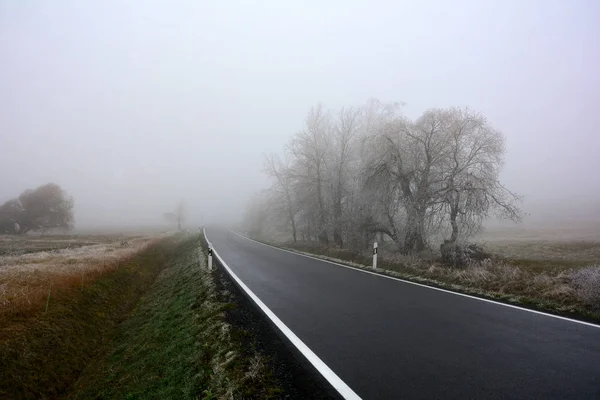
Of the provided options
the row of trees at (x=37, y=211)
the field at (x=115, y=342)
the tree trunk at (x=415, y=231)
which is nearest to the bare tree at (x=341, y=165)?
the tree trunk at (x=415, y=231)

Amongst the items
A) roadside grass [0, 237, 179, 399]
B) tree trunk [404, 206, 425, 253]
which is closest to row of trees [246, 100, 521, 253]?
tree trunk [404, 206, 425, 253]

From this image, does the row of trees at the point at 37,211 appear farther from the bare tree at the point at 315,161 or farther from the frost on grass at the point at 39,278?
the bare tree at the point at 315,161

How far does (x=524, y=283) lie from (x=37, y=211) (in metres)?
64.7

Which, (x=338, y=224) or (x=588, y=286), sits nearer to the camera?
(x=588, y=286)

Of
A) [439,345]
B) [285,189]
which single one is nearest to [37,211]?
[285,189]

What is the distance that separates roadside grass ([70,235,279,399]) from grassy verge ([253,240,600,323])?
21.8 feet

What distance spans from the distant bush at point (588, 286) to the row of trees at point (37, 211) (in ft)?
216

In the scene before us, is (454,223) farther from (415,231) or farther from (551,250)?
(551,250)

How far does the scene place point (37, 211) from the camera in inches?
2013

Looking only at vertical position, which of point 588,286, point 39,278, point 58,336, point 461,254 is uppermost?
point 588,286

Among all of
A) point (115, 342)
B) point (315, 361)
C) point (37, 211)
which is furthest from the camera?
point (37, 211)

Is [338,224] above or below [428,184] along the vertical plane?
below

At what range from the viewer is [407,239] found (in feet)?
53.6

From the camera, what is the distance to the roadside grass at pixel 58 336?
7.36 meters
